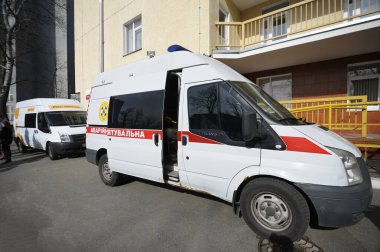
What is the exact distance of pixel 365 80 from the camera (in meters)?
7.90

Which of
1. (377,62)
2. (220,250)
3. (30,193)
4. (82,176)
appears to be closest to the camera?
(220,250)

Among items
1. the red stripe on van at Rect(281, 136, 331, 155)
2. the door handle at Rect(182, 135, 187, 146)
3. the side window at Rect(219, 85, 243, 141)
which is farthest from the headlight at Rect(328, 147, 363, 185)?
the door handle at Rect(182, 135, 187, 146)

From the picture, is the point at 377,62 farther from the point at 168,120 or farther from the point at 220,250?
the point at 220,250

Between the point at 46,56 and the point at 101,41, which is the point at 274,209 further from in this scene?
the point at 46,56

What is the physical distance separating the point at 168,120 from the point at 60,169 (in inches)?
186

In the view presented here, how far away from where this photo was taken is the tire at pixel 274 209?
8.56ft

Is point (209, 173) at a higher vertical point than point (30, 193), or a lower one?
higher

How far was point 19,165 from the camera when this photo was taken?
766cm

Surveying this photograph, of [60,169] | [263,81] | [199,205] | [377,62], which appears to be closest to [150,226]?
[199,205]

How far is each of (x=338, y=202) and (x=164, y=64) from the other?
3.20 meters

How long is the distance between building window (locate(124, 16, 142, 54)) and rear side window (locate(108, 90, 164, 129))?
7.78 m

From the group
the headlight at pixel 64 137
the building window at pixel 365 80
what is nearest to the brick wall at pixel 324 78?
the building window at pixel 365 80

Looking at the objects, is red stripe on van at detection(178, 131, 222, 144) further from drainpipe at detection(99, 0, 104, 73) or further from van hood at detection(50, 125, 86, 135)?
drainpipe at detection(99, 0, 104, 73)

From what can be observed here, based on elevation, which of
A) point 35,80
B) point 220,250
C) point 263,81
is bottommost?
point 220,250
